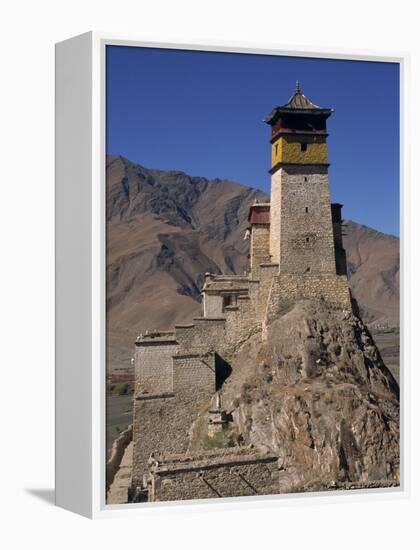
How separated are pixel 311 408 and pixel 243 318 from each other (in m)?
1.97

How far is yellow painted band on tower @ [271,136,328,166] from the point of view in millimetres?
19531

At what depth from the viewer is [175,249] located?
63.8ft

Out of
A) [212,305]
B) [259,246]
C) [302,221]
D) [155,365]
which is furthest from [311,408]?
[302,221]

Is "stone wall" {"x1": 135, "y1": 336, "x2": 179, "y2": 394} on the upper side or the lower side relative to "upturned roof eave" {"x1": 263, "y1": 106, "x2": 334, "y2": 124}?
lower

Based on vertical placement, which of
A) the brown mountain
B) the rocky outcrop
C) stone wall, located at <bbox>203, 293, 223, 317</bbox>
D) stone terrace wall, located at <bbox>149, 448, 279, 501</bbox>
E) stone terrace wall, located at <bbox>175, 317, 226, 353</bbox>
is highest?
the brown mountain

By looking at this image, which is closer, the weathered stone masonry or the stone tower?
the weathered stone masonry

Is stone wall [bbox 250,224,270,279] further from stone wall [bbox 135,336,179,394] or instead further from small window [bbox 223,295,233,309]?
stone wall [bbox 135,336,179,394]

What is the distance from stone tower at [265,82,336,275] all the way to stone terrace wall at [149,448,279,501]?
4031 mm

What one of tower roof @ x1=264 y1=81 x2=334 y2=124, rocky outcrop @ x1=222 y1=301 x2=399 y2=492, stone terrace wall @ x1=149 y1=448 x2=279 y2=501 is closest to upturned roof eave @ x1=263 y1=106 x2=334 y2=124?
tower roof @ x1=264 y1=81 x2=334 y2=124

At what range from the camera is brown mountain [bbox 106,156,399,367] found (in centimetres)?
1650

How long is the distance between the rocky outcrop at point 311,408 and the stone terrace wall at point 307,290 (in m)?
0.20

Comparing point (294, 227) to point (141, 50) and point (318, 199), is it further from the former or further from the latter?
point (141, 50)

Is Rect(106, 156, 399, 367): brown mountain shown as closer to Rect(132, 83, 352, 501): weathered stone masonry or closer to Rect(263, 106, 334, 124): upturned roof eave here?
Rect(132, 83, 352, 501): weathered stone masonry
